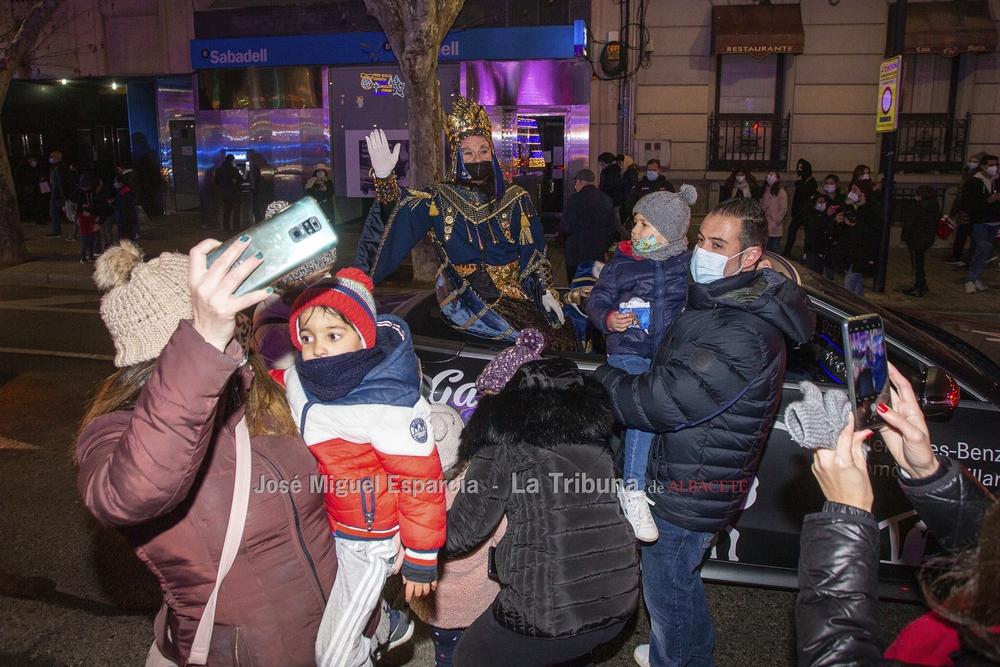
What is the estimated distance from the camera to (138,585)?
4234 millimetres

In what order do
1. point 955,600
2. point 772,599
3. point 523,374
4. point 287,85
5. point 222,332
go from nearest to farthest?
point 955,600
point 222,332
point 523,374
point 772,599
point 287,85

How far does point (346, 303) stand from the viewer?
2473mm

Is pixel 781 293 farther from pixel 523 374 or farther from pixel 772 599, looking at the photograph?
pixel 772 599

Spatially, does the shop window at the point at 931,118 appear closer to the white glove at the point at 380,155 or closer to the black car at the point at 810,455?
the black car at the point at 810,455

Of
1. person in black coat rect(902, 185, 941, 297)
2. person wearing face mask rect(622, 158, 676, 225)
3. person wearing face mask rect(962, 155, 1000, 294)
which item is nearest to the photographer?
person in black coat rect(902, 185, 941, 297)

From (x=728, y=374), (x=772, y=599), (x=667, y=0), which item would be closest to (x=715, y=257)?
(x=728, y=374)

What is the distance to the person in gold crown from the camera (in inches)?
171

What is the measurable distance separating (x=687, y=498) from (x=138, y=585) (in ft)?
9.92

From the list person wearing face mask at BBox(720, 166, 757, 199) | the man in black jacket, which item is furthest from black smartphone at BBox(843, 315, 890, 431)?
person wearing face mask at BBox(720, 166, 757, 199)

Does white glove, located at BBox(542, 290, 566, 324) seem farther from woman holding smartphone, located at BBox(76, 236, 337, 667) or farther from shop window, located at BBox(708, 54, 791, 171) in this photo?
shop window, located at BBox(708, 54, 791, 171)

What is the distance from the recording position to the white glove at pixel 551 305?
4.72 metres

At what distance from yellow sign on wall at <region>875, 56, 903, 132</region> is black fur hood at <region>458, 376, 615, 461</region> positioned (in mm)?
10226

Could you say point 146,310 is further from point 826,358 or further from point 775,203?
point 775,203

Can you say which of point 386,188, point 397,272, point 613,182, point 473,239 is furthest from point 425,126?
point 386,188
